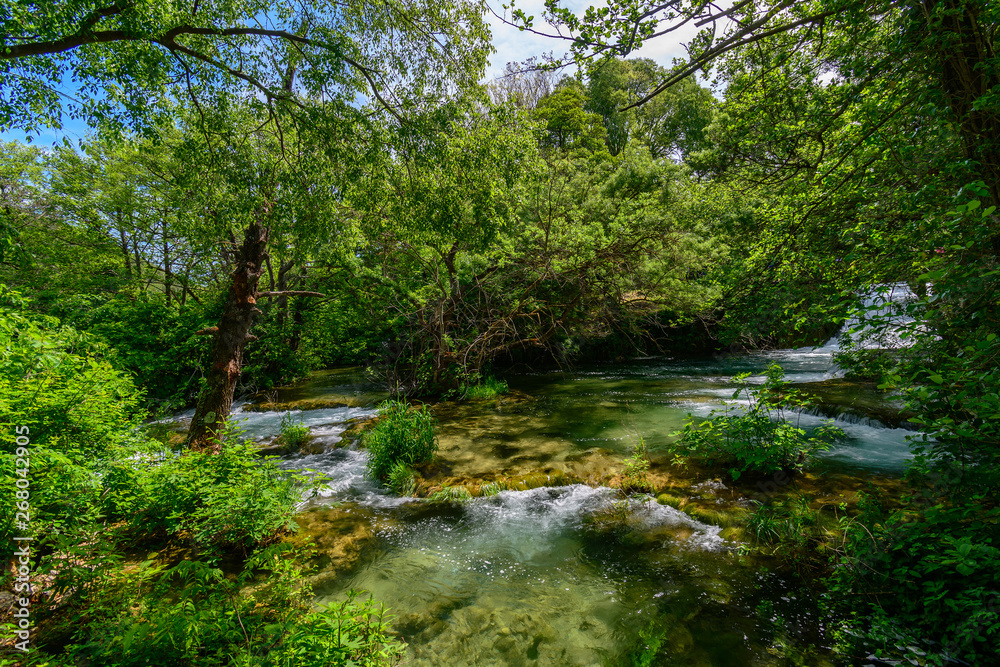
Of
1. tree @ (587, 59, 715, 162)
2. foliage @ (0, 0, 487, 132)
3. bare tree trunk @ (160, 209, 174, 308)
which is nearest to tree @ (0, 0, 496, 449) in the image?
foliage @ (0, 0, 487, 132)

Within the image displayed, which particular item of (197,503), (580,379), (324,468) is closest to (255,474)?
(197,503)

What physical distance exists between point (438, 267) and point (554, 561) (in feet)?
27.1

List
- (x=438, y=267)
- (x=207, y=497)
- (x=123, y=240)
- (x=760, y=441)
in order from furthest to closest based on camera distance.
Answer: (x=123, y=240) → (x=438, y=267) → (x=760, y=441) → (x=207, y=497)

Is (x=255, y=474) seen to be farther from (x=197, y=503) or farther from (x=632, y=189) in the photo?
(x=632, y=189)

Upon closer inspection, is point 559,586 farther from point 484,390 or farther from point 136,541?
point 484,390

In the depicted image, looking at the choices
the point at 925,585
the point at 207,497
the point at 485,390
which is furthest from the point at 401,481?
the point at 485,390

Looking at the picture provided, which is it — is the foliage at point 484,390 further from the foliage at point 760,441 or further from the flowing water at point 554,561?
the foliage at point 760,441

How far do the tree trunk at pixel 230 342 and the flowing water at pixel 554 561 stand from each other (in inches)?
67.8

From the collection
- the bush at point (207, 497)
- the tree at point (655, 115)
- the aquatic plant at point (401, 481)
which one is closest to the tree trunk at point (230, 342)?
the bush at point (207, 497)

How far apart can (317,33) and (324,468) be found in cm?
688

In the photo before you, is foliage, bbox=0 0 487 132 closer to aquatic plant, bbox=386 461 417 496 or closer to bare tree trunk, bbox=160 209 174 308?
aquatic plant, bbox=386 461 417 496

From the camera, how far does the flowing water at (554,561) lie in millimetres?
3180

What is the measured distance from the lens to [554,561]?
4.33 m

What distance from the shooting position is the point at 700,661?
9.61 ft
